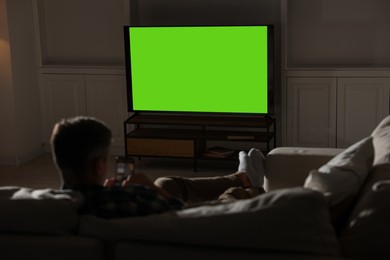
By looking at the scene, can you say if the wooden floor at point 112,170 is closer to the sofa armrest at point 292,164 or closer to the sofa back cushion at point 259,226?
the sofa armrest at point 292,164

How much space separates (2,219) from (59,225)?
20cm

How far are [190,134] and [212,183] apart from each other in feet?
7.88

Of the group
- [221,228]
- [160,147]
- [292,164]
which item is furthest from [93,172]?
[160,147]

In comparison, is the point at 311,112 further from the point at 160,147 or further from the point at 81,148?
the point at 81,148

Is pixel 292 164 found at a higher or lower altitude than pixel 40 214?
lower

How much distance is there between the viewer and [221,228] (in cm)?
222

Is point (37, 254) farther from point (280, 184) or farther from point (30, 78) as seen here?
point (30, 78)

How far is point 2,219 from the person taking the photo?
241 centimetres

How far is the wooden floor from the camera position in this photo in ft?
19.5

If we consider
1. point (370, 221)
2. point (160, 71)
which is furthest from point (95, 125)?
point (160, 71)

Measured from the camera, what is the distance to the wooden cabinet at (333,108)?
19.8ft

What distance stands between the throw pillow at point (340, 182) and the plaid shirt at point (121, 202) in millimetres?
551

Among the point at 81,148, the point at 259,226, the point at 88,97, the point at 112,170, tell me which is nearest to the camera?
the point at 259,226

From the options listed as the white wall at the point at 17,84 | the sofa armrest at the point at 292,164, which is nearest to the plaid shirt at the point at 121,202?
the sofa armrest at the point at 292,164
